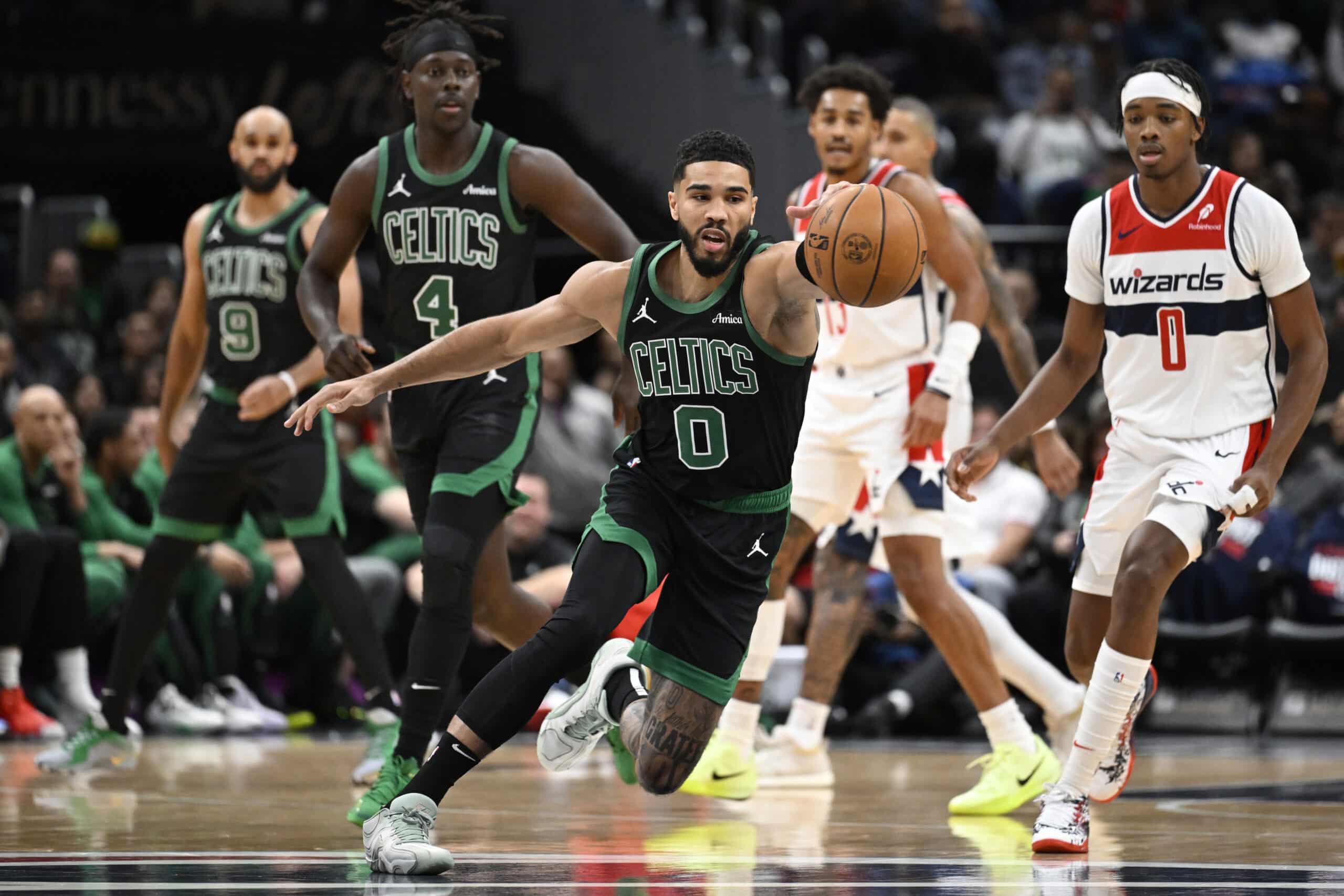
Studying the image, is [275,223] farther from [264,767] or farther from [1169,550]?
[1169,550]

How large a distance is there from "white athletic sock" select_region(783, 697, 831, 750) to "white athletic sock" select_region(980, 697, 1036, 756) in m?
0.96

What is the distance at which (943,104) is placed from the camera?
16094 mm

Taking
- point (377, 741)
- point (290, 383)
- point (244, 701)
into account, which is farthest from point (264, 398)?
point (244, 701)

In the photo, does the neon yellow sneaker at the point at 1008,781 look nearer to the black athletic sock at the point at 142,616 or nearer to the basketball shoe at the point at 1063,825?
the basketball shoe at the point at 1063,825

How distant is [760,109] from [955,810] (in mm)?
9694

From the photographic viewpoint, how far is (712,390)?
16.6ft

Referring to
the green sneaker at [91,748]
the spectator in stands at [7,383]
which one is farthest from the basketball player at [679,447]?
the spectator in stands at [7,383]

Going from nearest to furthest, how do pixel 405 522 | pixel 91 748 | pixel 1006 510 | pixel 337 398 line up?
pixel 337 398 → pixel 91 748 → pixel 405 522 → pixel 1006 510

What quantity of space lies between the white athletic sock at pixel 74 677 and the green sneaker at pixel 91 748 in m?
2.38

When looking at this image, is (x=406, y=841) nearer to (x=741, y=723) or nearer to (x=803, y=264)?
(x=803, y=264)

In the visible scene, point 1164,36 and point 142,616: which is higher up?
point 1164,36

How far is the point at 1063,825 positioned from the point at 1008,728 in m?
1.52

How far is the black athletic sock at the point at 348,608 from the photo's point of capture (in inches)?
289

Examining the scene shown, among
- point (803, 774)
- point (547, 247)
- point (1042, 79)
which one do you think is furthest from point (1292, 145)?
point (803, 774)
